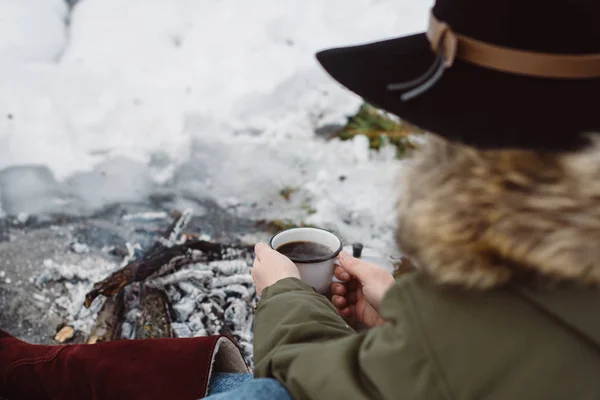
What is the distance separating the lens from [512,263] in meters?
0.76

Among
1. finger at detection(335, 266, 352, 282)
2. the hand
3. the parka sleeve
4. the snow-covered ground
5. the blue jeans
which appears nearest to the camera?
the parka sleeve

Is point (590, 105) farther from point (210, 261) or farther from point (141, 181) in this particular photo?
point (141, 181)

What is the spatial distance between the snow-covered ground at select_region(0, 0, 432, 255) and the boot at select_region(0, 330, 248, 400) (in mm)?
962

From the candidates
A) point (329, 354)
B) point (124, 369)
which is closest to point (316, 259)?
point (329, 354)

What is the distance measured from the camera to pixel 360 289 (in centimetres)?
149

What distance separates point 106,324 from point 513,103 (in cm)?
152

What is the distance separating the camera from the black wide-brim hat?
0.75 metres

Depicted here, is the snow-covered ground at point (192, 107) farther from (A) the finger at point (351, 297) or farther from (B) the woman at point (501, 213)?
(B) the woman at point (501, 213)

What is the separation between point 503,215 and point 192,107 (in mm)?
2254

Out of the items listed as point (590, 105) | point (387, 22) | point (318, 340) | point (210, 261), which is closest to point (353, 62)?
point (590, 105)

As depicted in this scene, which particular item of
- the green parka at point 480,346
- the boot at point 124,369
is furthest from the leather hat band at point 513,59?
the boot at point 124,369

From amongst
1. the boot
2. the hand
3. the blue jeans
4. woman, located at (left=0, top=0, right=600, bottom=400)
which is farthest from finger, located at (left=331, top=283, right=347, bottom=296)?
woman, located at (left=0, top=0, right=600, bottom=400)

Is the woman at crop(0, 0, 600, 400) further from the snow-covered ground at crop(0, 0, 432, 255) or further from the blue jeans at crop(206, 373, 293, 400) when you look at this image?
the snow-covered ground at crop(0, 0, 432, 255)

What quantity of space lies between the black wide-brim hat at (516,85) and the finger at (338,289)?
27.6 inches
